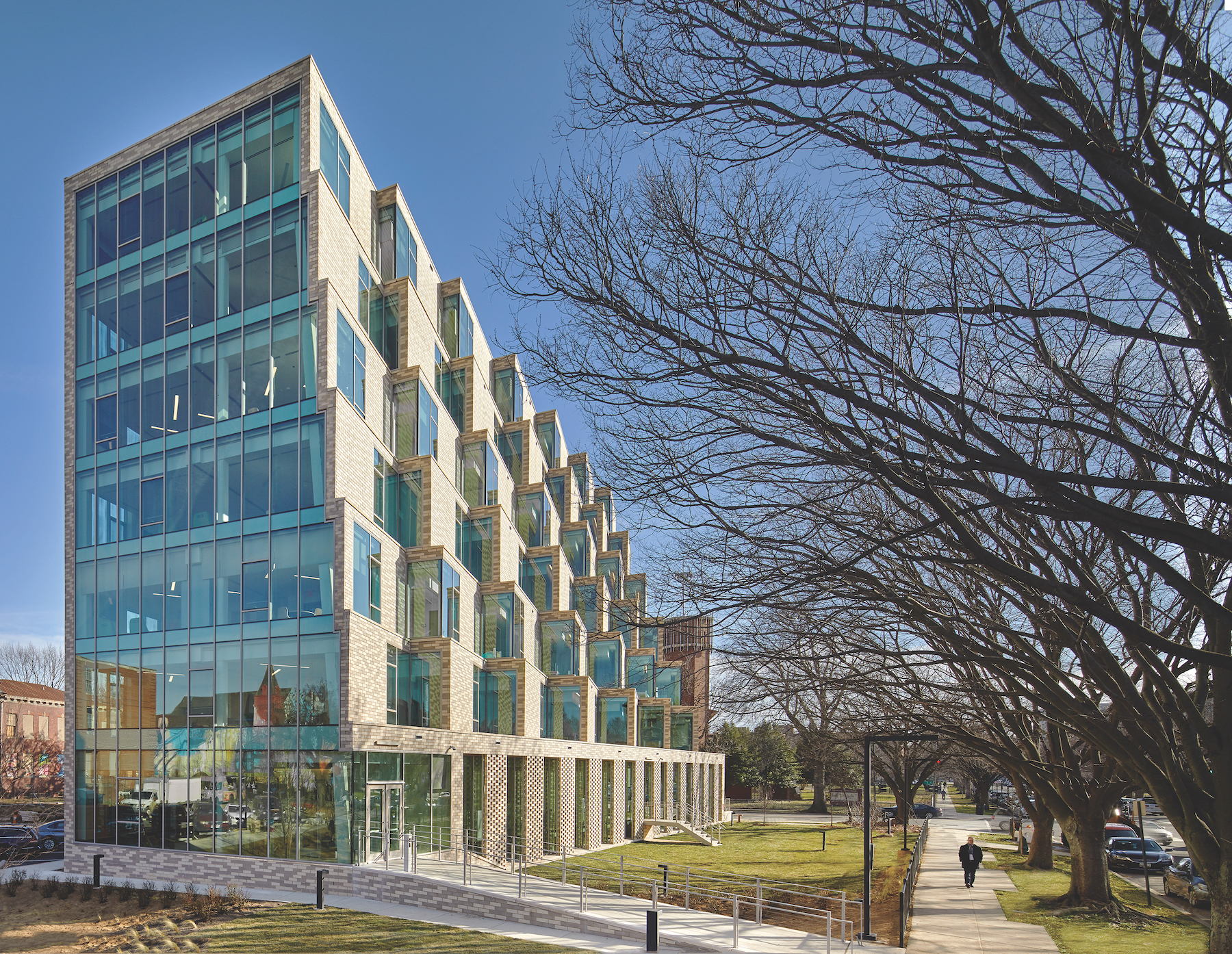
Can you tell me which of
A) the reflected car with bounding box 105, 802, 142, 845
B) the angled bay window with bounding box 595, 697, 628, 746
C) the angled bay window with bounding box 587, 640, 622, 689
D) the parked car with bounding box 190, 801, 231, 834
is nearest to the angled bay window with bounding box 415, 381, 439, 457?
the parked car with bounding box 190, 801, 231, 834

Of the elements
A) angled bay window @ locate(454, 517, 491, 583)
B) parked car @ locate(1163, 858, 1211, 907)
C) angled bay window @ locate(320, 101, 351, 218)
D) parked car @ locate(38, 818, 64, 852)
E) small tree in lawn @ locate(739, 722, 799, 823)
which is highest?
angled bay window @ locate(320, 101, 351, 218)

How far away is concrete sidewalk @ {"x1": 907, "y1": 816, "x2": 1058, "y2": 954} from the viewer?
1836 centimetres

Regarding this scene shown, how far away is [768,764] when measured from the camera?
84.7 metres

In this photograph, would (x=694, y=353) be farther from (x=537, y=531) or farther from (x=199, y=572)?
(x=537, y=531)

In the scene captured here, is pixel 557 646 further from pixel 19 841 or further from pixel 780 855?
pixel 19 841

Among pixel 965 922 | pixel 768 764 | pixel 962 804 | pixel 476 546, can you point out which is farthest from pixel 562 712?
pixel 962 804

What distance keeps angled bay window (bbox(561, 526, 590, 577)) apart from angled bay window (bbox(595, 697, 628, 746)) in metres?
7.76

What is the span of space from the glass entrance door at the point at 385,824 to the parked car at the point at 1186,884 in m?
20.1

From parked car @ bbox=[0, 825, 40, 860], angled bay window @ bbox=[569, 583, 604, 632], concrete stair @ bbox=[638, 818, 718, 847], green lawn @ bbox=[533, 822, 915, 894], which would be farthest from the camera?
angled bay window @ bbox=[569, 583, 604, 632]

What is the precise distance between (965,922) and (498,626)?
2013cm

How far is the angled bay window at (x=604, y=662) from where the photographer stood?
50000mm

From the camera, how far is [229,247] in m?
28.6

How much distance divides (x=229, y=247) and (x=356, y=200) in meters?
4.04

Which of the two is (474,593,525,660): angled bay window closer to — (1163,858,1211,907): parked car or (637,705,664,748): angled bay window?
(637,705,664,748): angled bay window
